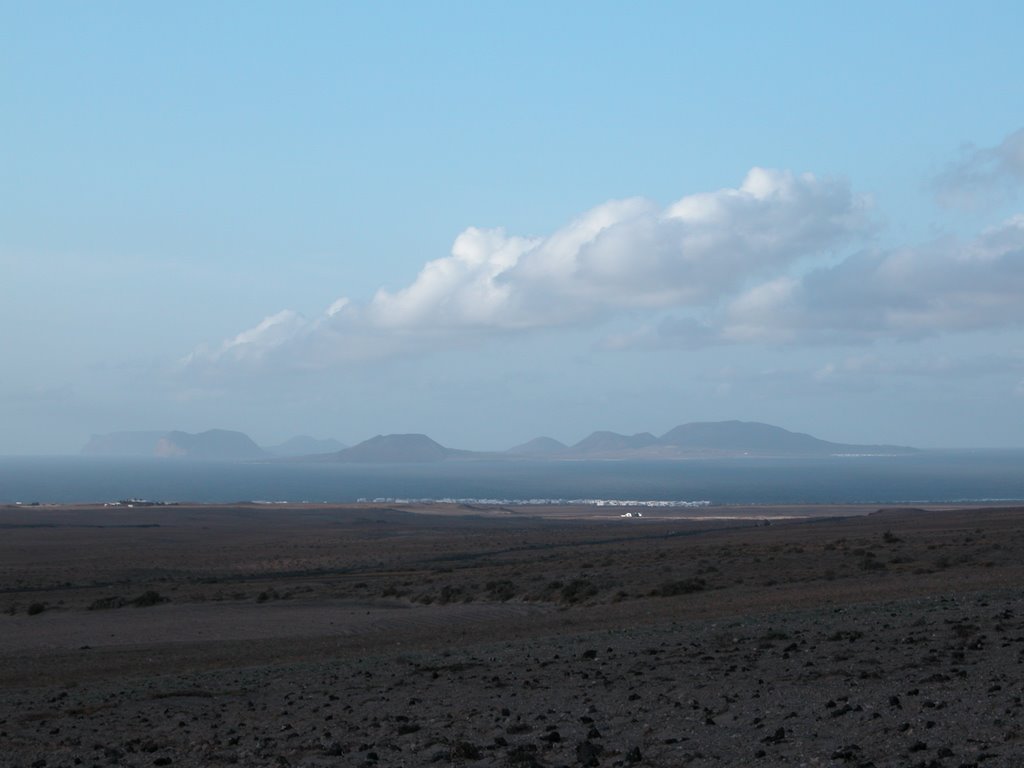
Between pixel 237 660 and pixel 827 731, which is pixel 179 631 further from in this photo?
pixel 827 731

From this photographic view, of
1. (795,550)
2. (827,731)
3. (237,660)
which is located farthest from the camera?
(795,550)

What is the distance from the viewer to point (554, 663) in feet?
47.6

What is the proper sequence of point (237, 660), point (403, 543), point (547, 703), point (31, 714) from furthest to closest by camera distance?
point (403, 543)
point (237, 660)
point (31, 714)
point (547, 703)

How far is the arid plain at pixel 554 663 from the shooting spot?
9.38 m

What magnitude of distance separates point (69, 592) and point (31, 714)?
79.7 ft

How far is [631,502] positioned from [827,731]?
5117 inches

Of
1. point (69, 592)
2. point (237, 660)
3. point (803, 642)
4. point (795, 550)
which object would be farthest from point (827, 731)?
point (69, 592)

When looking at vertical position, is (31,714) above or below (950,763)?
below

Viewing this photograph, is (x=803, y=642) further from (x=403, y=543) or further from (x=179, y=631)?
(x=403, y=543)

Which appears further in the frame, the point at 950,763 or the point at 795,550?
the point at 795,550

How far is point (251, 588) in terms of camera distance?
35938 millimetres

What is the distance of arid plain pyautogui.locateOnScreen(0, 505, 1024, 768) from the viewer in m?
9.38

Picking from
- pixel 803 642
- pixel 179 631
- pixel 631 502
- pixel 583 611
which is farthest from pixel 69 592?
pixel 631 502

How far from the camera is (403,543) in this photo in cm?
6059
